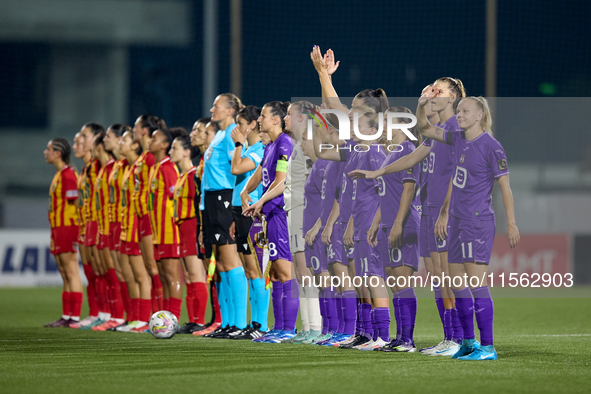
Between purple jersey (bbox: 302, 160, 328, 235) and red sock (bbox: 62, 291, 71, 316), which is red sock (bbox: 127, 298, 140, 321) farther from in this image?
purple jersey (bbox: 302, 160, 328, 235)

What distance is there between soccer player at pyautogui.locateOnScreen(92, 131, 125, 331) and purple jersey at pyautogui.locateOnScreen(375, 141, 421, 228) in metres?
3.65

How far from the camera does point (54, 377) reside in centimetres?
527

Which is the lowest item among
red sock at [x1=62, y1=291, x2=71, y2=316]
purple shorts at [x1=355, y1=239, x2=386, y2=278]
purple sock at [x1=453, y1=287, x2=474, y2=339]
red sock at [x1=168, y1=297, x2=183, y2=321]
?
red sock at [x1=62, y1=291, x2=71, y2=316]

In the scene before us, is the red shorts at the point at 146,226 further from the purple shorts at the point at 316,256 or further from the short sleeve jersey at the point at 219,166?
the purple shorts at the point at 316,256

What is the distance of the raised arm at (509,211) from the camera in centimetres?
568

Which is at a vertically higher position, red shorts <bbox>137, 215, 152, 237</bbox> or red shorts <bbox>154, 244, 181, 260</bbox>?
red shorts <bbox>137, 215, 152, 237</bbox>

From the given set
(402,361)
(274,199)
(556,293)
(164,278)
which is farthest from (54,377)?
(556,293)

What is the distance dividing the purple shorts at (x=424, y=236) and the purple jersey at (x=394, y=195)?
48 mm

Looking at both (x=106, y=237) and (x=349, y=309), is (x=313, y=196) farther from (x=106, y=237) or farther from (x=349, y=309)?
(x=106, y=237)

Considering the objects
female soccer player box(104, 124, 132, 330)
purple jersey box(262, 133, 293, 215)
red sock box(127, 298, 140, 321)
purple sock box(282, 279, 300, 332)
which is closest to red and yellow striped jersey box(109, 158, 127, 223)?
female soccer player box(104, 124, 132, 330)

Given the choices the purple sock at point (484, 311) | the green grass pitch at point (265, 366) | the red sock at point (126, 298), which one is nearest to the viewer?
the green grass pitch at point (265, 366)

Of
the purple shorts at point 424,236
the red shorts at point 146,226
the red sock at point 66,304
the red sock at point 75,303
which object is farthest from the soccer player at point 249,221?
the red sock at point 66,304

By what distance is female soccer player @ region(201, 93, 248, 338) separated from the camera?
789cm

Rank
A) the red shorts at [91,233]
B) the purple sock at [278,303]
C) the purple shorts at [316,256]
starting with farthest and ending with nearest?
the red shorts at [91,233] < the purple sock at [278,303] < the purple shorts at [316,256]
